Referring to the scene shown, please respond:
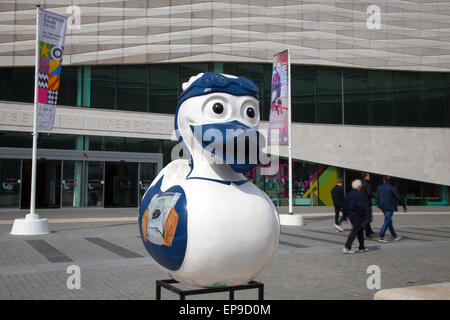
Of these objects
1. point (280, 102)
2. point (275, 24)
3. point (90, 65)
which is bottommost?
point (280, 102)

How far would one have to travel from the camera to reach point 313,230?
13109 mm

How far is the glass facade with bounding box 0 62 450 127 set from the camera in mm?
22358

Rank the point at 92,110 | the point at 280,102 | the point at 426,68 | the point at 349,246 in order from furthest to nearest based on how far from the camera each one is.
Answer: the point at 426,68
the point at 92,110
the point at 280,102
the point at 349,246

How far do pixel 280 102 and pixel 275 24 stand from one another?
12.0m

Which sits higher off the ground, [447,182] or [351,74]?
[351,74]

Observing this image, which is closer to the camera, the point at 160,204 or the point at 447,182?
the point at 160,204

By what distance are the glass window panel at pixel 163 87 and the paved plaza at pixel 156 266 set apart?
12.2 m

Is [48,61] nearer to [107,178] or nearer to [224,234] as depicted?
[107,178]

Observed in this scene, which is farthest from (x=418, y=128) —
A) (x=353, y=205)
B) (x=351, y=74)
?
(x=353, y=205)

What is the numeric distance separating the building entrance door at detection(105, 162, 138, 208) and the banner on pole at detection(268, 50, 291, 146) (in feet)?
34.3

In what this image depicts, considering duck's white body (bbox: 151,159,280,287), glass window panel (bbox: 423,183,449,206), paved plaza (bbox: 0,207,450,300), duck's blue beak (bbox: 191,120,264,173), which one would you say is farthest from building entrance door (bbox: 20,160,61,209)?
glass window panel (bbox: 423,183,449,206)

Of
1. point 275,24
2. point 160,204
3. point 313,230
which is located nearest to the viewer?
point 160,204

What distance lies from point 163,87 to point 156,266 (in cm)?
1755
